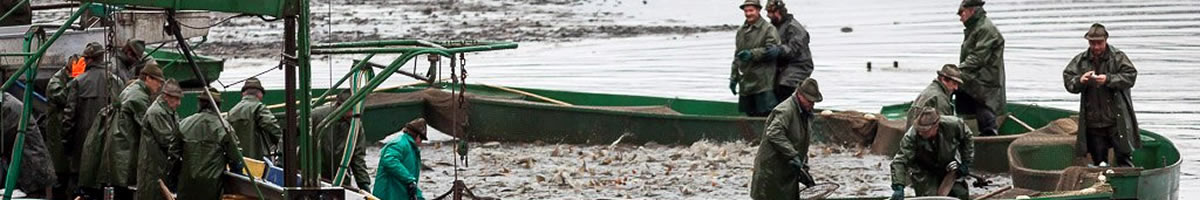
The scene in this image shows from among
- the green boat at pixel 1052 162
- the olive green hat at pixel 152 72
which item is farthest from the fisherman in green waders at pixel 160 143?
the green boat at pixel 1052 162

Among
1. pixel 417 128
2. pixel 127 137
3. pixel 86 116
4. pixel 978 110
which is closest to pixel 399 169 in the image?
pixel 417 128

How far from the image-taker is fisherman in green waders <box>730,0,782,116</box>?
20.1 meters

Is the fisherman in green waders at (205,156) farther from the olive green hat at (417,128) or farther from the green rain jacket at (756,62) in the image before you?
the green rain jacket at (756,62)

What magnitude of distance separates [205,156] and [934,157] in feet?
14.5

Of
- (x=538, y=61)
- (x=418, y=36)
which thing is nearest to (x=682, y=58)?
(x=538, y=61)

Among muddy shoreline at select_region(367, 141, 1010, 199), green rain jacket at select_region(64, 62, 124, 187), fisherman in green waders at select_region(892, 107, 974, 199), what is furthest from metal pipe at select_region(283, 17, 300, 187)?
muddy shoreline at select_region(367, 141, 1010, 199)

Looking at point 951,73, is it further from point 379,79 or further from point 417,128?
point 379,79

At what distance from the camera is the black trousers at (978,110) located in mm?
19703

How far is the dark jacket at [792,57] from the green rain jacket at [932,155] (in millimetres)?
4233

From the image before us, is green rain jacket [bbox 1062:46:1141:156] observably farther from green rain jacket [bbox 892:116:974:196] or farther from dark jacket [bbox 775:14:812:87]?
dark jacket [bbox 775:14:812:87]

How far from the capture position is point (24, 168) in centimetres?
1789

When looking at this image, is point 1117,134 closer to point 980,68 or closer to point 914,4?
point 980,68

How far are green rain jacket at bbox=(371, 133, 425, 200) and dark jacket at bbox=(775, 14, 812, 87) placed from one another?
467 centimetres

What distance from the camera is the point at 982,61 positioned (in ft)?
63.8
